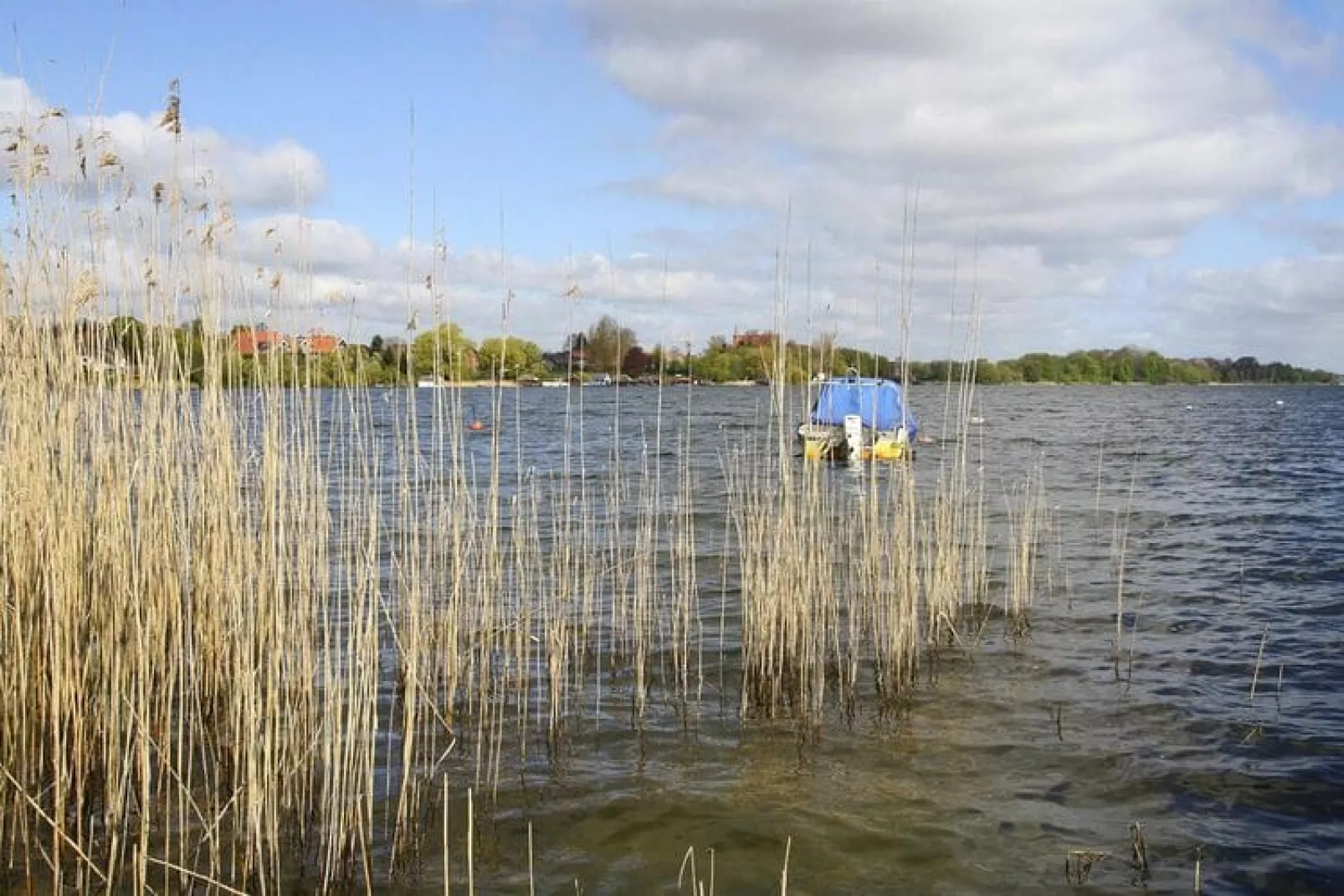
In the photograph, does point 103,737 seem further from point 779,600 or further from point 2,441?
point 779,600

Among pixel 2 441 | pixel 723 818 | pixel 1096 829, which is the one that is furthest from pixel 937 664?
pixel 2 441

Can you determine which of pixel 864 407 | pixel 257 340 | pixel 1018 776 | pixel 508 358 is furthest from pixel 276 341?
pixel 864 407

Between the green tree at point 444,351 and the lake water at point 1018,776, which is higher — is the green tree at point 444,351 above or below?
above

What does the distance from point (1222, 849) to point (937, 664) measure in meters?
2.92

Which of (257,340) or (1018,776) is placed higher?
(257,340)

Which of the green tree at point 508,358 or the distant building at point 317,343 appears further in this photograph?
the green tree at point 508,358

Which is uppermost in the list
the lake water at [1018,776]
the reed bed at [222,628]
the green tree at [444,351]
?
the green tree at [444,351]

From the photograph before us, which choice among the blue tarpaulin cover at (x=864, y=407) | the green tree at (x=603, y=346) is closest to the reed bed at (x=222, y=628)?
the green tree at (x=603, y=346)

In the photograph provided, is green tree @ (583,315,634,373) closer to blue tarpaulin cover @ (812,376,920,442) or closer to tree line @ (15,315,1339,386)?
tree line @ (15,315,1339,386)

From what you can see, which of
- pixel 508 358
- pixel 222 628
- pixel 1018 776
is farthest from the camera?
pixel 508 358

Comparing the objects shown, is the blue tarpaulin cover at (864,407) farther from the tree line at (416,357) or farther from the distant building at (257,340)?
the distant building at (257,340)

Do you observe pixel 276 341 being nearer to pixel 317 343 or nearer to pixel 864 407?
pixel 317 343

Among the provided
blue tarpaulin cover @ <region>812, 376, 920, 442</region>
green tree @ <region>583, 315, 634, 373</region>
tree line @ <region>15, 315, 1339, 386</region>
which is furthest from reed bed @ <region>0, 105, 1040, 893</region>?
blue tarpaulin cover @ <region>812, 376, 920, 442</region>

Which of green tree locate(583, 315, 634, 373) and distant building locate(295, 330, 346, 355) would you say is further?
green tree locate(583, 315, 634, 373)
